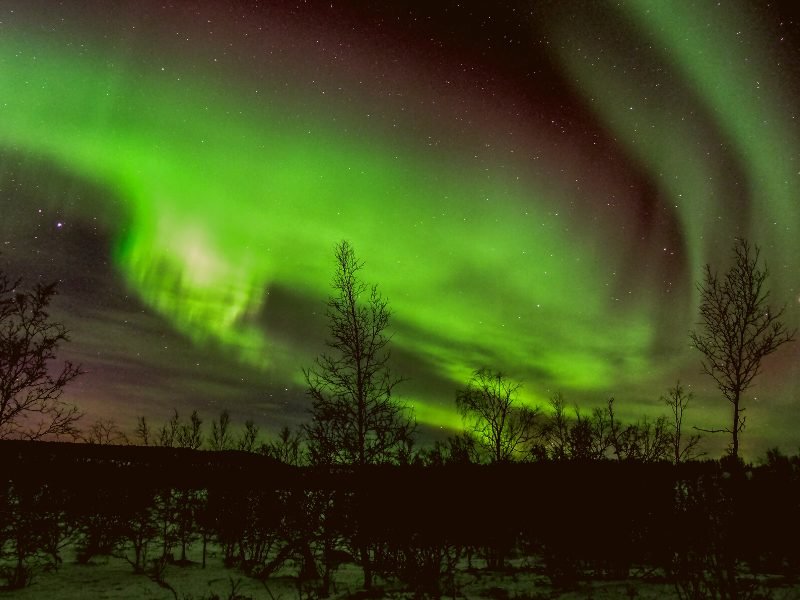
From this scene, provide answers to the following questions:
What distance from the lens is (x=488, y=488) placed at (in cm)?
2078

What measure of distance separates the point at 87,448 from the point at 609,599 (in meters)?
22.0

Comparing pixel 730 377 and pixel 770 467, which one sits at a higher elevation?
pixel 730 377

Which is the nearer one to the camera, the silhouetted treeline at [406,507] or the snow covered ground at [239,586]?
the snow covered ground at [239,586]

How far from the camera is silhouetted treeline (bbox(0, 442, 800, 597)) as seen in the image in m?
14.7

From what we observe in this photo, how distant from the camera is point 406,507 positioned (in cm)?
1317

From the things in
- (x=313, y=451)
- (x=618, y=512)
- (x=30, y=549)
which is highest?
(x=313, y=451)

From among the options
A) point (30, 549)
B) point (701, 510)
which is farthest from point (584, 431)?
point (30, 549)

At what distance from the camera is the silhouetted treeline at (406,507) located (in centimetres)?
Answer: 1468

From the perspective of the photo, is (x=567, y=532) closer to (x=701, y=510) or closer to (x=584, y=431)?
(x=584, y=431)

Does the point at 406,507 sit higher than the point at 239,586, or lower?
higher

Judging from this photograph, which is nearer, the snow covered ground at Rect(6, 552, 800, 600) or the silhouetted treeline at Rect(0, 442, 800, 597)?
the snow covered ground at Rect(6, 552, 800, 600)

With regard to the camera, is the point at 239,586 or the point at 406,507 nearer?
the point at 406,507

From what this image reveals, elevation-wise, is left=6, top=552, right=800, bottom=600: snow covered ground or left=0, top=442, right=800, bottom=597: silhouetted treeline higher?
left=0, top=442, right=800, bottom=597: silhouetted treeline

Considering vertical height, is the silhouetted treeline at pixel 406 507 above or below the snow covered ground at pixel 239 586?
above
